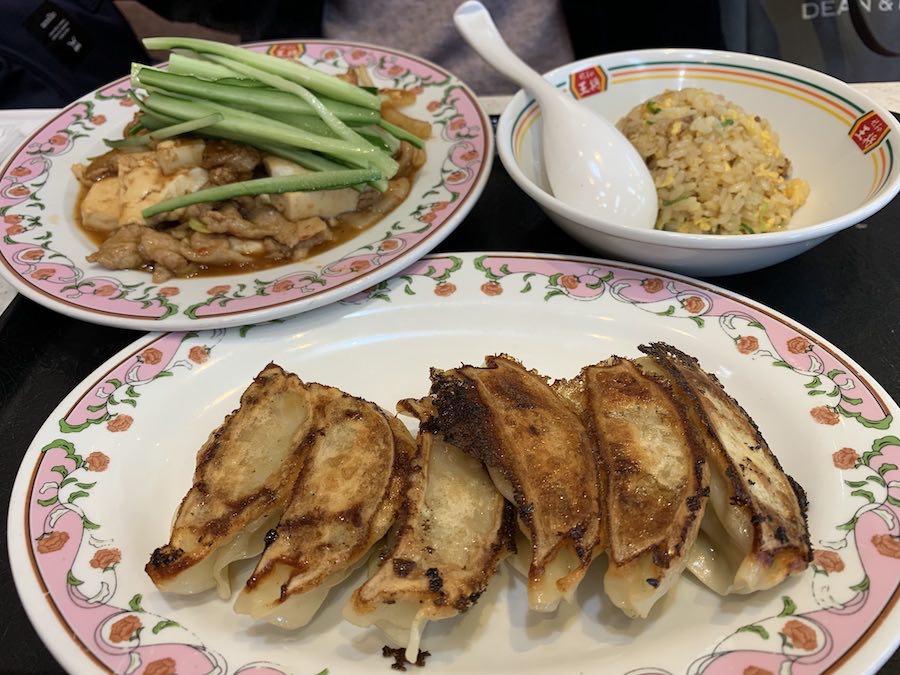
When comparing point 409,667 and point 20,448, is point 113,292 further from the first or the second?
point 409,667

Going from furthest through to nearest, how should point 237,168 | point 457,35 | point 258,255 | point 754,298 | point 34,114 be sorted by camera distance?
point 457,35, point 34,114, point 237,168, point 258,255, point 754,298

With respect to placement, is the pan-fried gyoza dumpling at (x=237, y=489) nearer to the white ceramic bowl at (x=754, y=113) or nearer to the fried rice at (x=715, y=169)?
the white ceramic bowl at (x=754, y=113)

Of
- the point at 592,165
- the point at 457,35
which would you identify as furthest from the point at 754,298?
the point at 457,35

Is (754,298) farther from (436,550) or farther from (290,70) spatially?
(290,70)

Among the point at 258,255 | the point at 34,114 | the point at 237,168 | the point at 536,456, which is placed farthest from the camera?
the point at 34,114

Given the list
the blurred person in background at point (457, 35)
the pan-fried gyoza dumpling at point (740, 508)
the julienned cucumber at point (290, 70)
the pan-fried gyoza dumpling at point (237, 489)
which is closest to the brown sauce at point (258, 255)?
the julienned cucumber at point (290, 70)

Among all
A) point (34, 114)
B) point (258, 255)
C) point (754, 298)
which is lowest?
point (754, 298)

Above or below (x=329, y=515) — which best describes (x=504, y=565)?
below

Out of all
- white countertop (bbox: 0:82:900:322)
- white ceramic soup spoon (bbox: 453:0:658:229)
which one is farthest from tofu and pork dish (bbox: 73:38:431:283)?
white countertop (bbox: 0:82:900:322)
